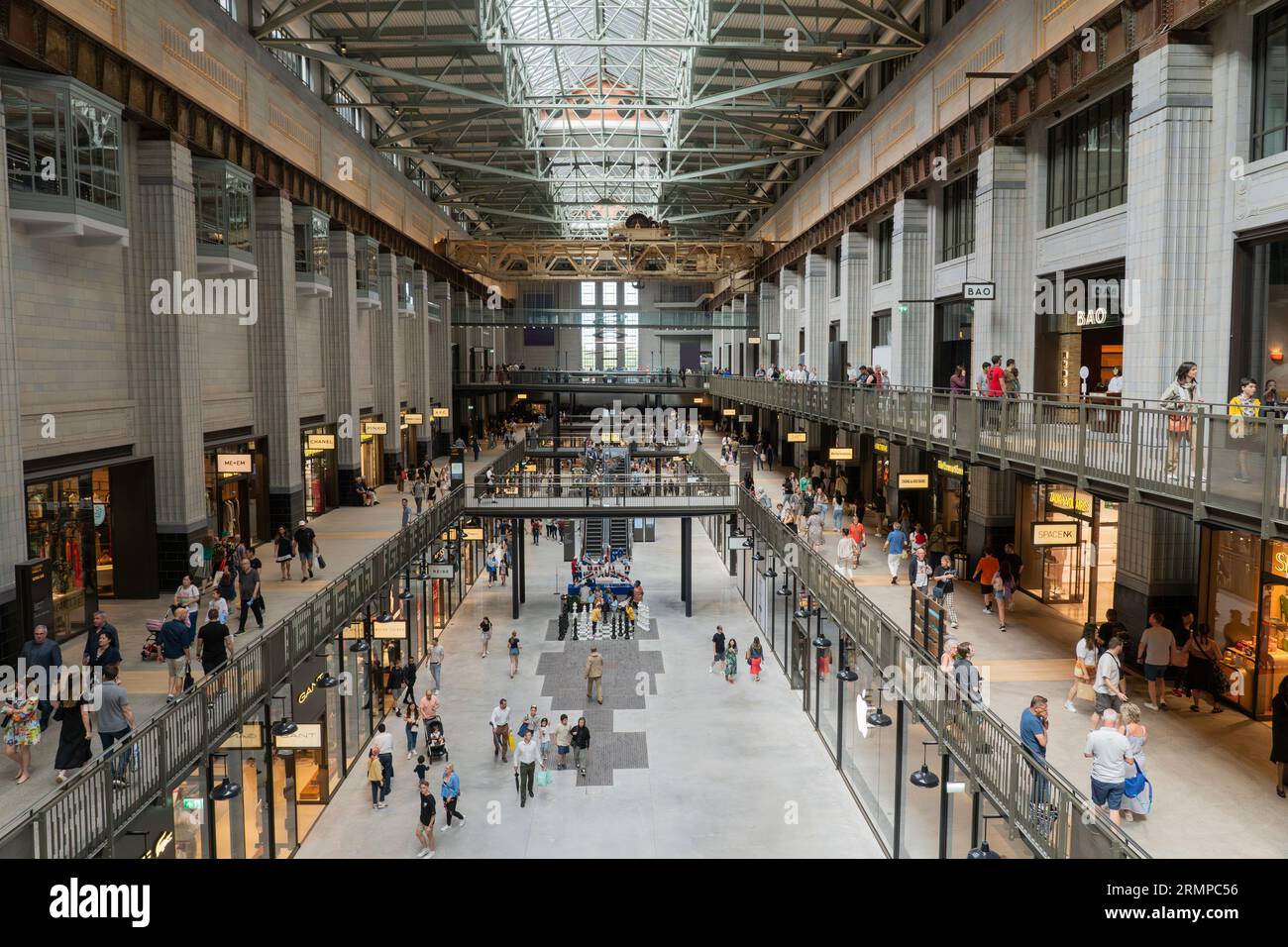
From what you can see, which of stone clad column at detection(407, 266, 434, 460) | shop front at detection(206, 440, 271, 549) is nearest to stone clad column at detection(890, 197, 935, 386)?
shop front at detection(206, 440, 271, 549)

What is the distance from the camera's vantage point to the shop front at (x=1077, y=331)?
1777 cm

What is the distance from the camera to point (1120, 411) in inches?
456

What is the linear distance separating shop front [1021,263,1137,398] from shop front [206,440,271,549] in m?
18.1

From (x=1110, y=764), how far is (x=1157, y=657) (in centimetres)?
429

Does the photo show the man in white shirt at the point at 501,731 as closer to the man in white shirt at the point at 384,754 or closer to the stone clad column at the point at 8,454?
the man in white shirt at the point at 384,754

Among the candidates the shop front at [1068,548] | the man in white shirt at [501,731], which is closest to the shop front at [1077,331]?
the shop front at [1068,548]

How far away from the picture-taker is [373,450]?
3816 cm

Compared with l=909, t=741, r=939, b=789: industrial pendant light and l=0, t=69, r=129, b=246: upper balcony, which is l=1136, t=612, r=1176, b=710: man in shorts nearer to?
l=909, t=741, r=939, b=789: industrial pendant light

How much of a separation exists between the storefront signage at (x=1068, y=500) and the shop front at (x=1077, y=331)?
2058mm

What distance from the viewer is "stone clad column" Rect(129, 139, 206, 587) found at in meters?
19.5

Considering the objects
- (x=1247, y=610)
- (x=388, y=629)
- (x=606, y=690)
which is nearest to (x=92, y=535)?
(x=388, y=629)

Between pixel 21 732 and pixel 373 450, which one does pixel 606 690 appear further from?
pixel 373 450

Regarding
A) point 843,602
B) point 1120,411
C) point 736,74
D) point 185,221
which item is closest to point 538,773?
point 843,602
